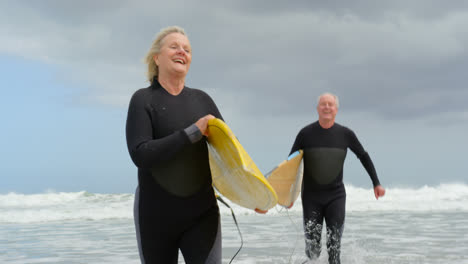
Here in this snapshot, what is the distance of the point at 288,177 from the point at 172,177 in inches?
134

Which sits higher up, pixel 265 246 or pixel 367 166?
pixel 367 166

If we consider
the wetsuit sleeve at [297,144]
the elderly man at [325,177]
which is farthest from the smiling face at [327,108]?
the wetsuit sleeve at [297,144]

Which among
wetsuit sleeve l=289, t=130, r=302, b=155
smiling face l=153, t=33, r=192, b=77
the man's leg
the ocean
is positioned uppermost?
smiling face l=153, t=33, r=192, b=77

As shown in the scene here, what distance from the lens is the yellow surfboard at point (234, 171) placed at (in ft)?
7.55

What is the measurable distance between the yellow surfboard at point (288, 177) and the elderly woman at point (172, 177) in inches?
120

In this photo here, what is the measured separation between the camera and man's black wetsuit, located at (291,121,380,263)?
520cm

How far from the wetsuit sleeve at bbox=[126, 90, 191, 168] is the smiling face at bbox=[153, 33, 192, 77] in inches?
7.9

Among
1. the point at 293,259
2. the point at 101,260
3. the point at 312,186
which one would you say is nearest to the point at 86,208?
the point at 101,260

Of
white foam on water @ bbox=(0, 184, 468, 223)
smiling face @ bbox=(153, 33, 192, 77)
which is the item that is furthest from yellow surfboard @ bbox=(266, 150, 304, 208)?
white foam on water @ bbox=(0, 184, 468, 223)

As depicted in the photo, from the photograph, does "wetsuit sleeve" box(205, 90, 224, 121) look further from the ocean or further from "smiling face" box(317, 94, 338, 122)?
"smiling face" box(317, 94, 338, 122)

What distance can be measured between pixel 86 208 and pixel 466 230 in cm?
1282

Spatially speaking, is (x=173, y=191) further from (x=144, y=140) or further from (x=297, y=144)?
(x=297, y=144)

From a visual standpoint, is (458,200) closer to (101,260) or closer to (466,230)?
(466,230)

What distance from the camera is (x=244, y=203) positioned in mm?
2605
